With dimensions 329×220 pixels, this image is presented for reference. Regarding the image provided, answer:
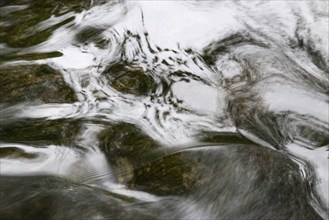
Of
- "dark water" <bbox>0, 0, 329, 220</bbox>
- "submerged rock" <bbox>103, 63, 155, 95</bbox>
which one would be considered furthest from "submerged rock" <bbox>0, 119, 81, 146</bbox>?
"submerged rock" <bbox>103, 63, 155, 95</bbox>

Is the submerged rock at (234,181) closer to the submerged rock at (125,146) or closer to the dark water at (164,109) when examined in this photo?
the dark water at (164,109)


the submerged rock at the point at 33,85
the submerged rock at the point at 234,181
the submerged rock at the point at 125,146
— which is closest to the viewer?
the submerged rock at the point at 234,181

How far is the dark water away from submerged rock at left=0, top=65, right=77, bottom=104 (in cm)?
1

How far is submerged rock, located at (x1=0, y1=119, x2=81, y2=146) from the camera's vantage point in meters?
4.02

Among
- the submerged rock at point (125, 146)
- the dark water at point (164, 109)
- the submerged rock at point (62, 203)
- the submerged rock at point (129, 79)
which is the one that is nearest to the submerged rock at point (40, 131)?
the dark water at point (164, 109)

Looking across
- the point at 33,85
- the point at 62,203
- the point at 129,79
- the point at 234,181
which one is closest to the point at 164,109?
the point at 129,79

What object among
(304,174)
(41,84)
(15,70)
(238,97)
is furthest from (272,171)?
(15,70)

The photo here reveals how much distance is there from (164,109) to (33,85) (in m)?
1.50

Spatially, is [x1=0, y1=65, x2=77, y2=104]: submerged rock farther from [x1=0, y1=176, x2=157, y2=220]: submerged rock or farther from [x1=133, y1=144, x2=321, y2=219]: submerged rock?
[x1=133, y1=144, x2=321, y2=219]: submerged rock

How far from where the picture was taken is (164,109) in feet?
14.9

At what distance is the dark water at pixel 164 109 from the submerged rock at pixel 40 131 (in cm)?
1

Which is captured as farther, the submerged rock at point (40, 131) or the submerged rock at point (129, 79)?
the submerged rock at point (129, 79)

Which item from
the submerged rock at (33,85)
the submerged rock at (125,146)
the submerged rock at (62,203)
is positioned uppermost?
the submerged rock at (33,85)

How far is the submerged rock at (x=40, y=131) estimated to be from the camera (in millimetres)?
4023
